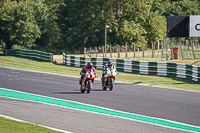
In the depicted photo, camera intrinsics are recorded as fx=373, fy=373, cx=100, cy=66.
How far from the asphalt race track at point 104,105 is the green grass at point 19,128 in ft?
2.59

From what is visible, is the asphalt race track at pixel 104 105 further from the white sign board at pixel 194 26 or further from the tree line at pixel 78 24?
the tree line at pixel 78 24

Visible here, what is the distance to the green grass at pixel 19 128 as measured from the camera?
10527 mm

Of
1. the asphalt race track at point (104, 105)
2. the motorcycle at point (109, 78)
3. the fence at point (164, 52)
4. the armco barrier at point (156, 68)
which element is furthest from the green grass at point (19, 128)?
the fence at point (164, 52)

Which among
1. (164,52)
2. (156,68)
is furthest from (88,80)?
(164,52)

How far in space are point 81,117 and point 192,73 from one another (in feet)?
51.9

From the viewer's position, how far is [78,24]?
222 ft

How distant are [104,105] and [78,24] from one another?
52562mm

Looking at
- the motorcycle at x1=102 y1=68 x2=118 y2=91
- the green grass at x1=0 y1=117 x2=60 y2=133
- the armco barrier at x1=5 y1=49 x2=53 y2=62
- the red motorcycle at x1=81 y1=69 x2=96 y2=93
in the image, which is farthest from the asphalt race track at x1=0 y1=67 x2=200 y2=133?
the armco barrier at x1=5 y1=49 x2=53 y2=62

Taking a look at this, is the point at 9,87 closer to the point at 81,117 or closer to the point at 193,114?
the point at 81,117

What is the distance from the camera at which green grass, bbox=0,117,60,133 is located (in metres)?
10.5

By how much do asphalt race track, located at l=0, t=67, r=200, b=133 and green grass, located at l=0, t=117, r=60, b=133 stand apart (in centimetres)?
79

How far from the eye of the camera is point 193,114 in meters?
14.4

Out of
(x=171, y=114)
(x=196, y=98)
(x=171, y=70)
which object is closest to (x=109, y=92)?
(x=196, y=98)

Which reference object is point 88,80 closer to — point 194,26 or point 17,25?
point 194,26
